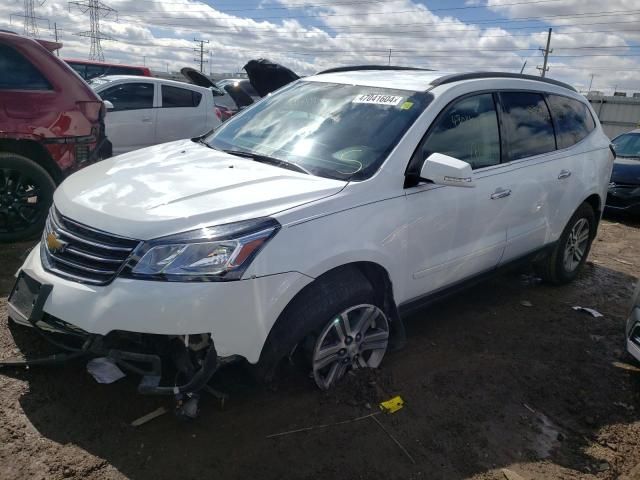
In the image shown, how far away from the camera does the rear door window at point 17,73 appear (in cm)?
480

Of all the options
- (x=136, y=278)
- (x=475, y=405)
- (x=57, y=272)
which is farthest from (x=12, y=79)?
(x=475, y=405)

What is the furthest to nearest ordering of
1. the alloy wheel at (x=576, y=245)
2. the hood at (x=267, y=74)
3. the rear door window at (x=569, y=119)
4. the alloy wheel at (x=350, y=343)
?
the hood at (x=267, y=74), the alloy wheel at (x=576, y=245), the rear door window at (x=569, y=119), the alloy wheel at (x=350, y=343)

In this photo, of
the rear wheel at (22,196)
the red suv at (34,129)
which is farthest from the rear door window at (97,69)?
the rear wheel at (22,196)

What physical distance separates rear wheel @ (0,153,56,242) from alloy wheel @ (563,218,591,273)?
4907mm

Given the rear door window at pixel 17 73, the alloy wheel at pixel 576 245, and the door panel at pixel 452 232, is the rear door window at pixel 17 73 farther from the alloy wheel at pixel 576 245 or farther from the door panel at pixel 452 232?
the alloy wheel at pixel 576 245

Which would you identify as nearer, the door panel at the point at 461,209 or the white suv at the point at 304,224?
the white suv at the point at 304,224

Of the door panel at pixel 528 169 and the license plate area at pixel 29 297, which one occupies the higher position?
the door panel at pixel 528 169

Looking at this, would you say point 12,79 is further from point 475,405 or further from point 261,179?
point 475,405

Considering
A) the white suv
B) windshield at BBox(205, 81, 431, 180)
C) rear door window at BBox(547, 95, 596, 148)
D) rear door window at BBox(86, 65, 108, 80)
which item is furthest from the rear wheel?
→ rear door window at BBox(86, 65, 108, 80)

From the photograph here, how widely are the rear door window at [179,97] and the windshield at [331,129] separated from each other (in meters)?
5.87

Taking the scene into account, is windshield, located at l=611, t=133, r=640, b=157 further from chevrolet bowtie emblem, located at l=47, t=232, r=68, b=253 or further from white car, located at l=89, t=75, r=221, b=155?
chevrolet bowtie emblem, located at l=47, t=232, r=68, b=253

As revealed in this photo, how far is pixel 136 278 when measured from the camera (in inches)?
92.4

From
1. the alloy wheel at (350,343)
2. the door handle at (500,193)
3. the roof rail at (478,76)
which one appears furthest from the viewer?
the door handle at (500,193)

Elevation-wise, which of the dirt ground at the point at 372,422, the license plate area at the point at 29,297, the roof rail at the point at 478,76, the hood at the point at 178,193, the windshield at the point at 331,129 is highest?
the roof rail at the point at 478,76
